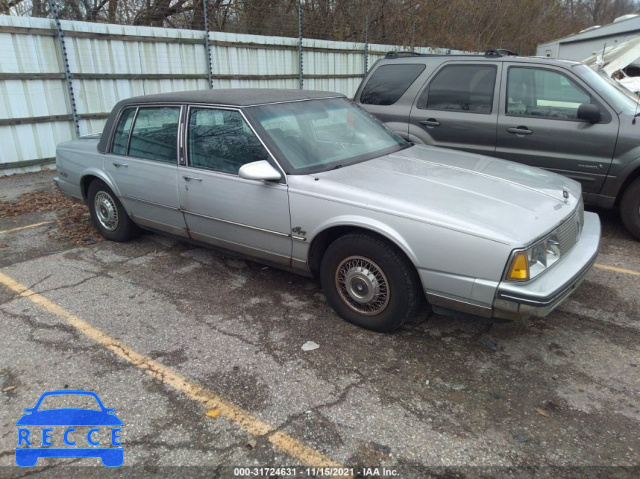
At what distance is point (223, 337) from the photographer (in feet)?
11.4

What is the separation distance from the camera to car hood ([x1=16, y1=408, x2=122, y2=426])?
2646 mm

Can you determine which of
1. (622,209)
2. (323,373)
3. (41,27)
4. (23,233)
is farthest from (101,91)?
(622,209)

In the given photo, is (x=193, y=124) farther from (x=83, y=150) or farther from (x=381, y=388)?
(x=381, y=388)

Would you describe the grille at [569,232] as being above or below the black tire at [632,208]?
above

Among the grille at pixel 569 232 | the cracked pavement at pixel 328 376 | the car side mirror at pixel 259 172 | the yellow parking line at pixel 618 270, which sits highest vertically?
the car side mirror at pixel 259 172

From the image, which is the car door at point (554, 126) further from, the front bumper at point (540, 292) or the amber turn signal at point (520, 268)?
the amber turn signal at point (520, 268)

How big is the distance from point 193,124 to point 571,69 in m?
4.07

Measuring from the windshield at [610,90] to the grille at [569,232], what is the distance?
7.18 feet

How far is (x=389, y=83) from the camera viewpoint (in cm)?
638

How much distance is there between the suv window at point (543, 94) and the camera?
5.19 metres

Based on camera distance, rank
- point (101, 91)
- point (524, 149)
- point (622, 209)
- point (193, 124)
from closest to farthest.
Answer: point (193, 124)
point (622, 209)
point (524, 149)
point (101, 91)

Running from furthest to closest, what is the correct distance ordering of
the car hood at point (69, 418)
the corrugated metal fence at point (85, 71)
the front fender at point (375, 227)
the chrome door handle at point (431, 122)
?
the corrugated metal fence at point (85, 71) → the chrome door handle at point (431, 122) → the front fender at point (375, 227) → the car hood at point (69, 418)

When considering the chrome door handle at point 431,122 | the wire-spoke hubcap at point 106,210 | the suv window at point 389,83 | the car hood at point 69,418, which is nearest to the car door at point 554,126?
the chrome door handle at point 431,122

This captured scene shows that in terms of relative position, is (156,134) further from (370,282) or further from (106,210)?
(370,282)
